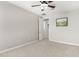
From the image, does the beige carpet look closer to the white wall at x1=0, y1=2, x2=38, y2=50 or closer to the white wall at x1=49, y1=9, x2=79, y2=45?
the white wall at x1=0, y1=2, x2=38, y2=50

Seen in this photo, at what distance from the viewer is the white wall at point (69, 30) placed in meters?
4.89

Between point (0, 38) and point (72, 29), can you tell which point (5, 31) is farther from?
point (72, 29)

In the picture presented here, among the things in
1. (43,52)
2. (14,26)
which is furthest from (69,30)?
(14,26)

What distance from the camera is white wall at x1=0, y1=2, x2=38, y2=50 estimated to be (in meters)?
3.58

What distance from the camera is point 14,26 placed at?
13.5ft

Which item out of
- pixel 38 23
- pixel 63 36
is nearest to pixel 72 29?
pixel 63 36

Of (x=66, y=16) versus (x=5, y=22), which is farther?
(x=66, y=16)

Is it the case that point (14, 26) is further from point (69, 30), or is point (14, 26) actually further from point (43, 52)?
point (69, 30)

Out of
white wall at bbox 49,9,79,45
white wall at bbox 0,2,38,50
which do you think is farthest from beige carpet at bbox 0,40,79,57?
white wall at bbox 49,9,79,45

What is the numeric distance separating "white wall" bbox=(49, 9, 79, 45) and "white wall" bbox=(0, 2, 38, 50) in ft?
5.84

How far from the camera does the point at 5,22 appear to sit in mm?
3654

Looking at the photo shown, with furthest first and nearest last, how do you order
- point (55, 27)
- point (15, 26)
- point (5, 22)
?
point (55, 27), point (15, 26), point (5, 22)

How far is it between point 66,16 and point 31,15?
2.26 m

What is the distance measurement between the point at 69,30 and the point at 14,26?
330 centimetres
